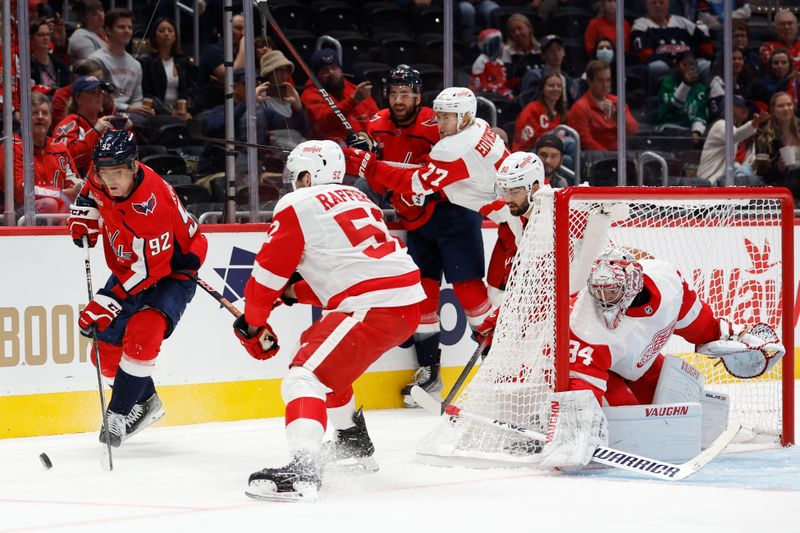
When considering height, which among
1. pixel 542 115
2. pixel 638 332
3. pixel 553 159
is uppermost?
pixel 542 115

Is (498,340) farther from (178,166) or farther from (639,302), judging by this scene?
(178,166)

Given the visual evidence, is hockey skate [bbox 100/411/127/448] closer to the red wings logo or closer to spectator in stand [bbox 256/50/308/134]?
spectator in stand [bbox 256/50/308/134]

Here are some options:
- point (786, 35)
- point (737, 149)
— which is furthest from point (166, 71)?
point (786, 35)

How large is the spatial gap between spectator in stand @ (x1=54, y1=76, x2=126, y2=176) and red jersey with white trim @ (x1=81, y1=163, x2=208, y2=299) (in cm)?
47

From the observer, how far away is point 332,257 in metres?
3.62

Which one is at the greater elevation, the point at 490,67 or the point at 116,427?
the point at 490,67

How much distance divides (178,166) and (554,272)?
70.9 inches

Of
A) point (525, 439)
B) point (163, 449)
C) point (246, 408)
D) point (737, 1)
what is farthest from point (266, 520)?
point (737, 1)

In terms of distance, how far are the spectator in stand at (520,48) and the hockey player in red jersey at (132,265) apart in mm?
2442

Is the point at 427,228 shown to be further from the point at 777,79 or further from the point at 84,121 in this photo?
the point at 777,79

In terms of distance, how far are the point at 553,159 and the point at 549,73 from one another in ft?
2.12

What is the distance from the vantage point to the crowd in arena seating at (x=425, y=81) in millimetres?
5031

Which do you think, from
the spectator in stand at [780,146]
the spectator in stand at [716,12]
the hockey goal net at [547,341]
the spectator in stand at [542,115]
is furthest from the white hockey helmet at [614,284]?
the spectator in stand at [716,12]

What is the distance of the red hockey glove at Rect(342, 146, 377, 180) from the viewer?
5.29m
